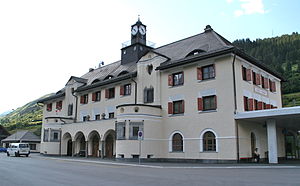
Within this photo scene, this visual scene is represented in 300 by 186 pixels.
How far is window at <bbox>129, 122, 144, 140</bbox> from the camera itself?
83.3 feet

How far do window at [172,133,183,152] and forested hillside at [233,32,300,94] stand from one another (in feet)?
230

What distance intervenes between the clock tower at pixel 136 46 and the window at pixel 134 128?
12184 mm

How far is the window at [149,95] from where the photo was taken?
28594 mm

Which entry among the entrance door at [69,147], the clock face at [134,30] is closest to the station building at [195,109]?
the entrance door at [69,147]

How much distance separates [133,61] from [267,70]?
51.3ft

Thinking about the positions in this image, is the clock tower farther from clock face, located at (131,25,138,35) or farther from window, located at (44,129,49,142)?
window, located at (44,129,49,142)

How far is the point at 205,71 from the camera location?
24.8m

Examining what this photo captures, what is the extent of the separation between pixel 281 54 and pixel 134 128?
10558cm

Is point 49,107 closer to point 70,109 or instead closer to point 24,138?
point 70,109

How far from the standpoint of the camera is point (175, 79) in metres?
27.0

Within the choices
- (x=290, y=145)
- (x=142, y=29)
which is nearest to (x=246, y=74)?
(x=290, y=145)

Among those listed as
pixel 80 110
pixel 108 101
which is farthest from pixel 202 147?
pixel 80 110

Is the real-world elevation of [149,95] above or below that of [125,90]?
below

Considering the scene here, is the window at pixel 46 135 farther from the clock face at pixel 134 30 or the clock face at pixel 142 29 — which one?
the clock face at pixel 142 29
